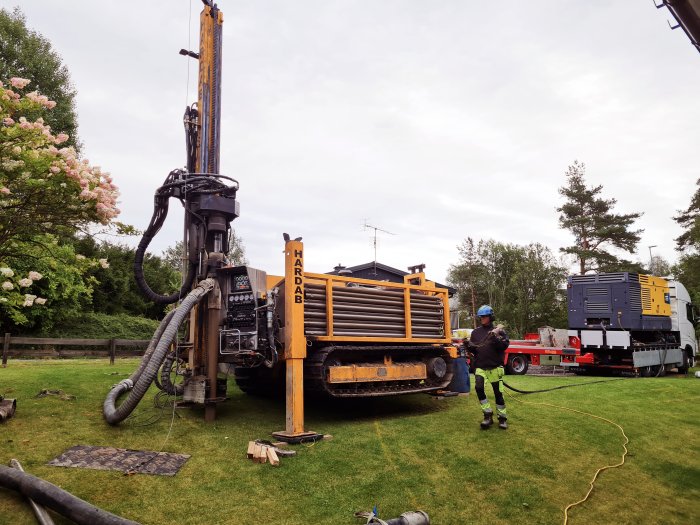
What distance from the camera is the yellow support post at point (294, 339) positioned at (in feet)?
23.1

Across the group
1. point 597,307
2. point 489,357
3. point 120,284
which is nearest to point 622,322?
point 597,307

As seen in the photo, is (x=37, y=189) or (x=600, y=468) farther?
(x=37, y=189)

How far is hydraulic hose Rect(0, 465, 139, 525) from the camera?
369 cm

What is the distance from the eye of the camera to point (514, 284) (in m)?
46.6

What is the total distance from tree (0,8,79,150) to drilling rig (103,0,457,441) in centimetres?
1963

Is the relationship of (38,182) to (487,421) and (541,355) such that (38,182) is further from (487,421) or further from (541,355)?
(541,355)

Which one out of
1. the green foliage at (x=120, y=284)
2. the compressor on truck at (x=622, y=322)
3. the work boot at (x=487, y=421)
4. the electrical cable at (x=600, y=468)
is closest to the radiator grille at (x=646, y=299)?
the compressor on truck at (x=622, y=322)

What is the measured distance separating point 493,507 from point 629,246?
38808mm

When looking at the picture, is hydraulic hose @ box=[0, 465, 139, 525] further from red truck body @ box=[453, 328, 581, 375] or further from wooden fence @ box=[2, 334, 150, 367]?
red truck body @ box=[453, 328, 581, 375]

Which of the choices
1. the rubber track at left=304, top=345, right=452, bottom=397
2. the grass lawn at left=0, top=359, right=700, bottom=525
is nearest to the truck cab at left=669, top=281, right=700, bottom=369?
the grass lawn at left=0, top=359, right=700, bottom=525

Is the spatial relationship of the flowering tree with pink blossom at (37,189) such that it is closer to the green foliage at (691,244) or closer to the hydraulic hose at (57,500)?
the hydraulic hose at (57,500)

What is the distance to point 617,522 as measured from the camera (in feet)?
15.5

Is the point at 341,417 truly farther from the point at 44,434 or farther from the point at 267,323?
the point at 44,434

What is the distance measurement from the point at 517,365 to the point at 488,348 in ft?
33.8
